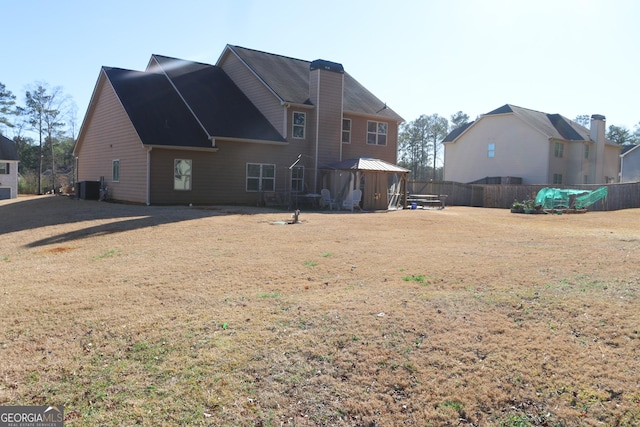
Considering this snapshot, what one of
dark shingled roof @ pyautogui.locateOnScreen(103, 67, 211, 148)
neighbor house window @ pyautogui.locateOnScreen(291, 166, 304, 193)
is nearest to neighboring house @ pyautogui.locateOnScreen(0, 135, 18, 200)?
dark shingled roof @ pyautogui.locateOnScreen(103, 67, 211, 148)

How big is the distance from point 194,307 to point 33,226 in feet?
35.5

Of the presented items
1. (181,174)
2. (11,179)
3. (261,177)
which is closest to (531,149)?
(261,177)

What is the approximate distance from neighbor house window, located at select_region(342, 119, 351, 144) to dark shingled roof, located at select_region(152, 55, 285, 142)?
13.2 feet

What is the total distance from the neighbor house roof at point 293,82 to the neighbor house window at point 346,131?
72 centimetres

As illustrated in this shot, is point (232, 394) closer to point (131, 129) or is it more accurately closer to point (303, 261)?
point (303, 261)

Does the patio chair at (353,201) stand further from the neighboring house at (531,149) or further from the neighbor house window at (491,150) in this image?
the neighbor house window at (491,150)

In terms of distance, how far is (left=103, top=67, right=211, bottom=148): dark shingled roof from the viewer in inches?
824

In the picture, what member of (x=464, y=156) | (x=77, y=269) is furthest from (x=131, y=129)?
(x=464, y=156)

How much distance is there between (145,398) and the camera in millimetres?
4438

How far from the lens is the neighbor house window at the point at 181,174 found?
839 inches

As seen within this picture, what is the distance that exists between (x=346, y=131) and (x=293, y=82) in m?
3.74

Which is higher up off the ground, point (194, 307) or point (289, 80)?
point (289, 80)

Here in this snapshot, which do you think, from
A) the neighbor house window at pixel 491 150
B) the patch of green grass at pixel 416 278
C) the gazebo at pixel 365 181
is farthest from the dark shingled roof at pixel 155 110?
the neighbor house window at pixel 491 150

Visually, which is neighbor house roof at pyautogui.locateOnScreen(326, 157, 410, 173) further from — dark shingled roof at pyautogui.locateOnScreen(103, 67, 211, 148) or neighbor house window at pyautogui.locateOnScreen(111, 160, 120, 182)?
neighbor house window at pyautogui.locateOnScreen(111, 160, 120, 182)
